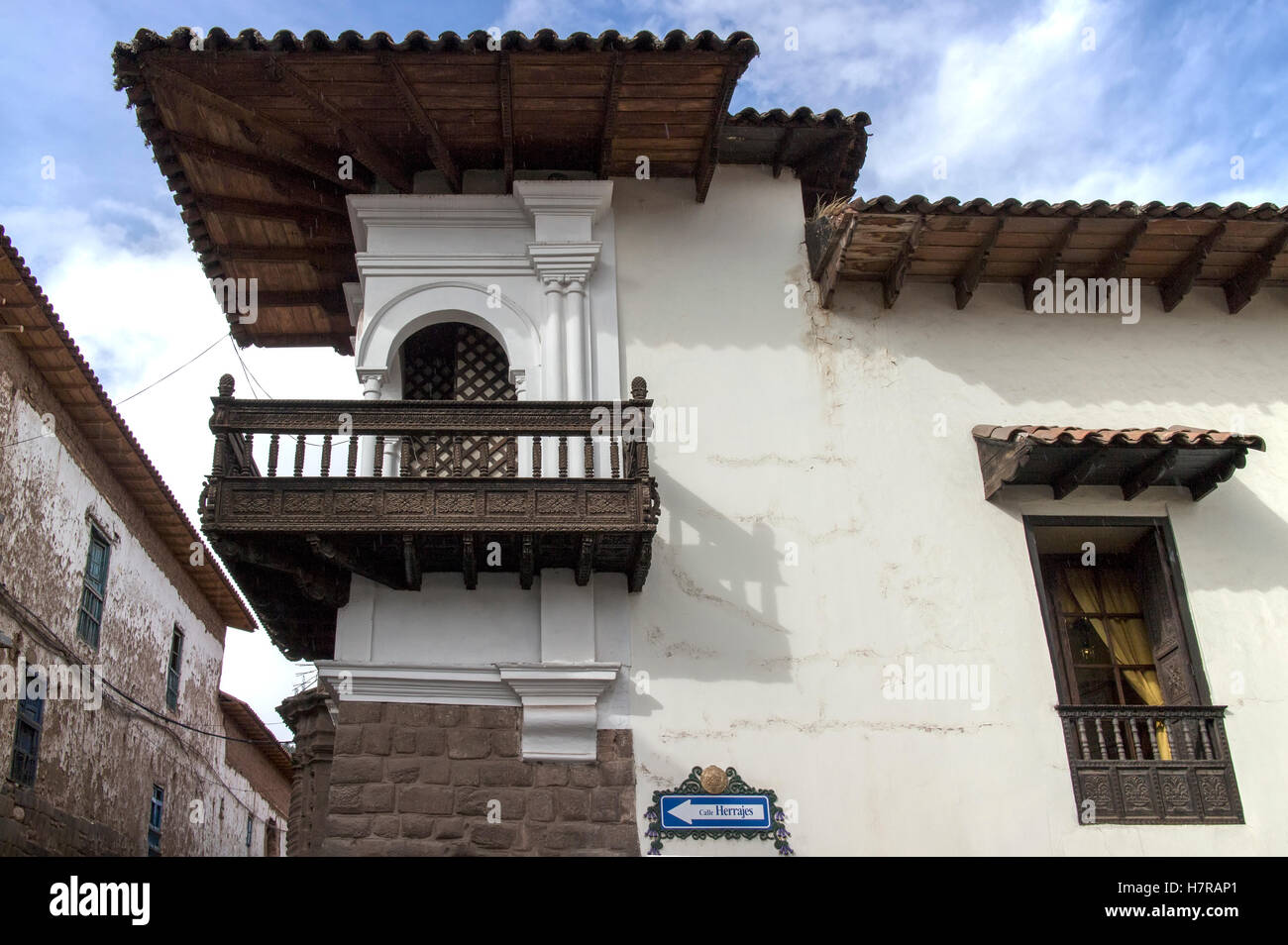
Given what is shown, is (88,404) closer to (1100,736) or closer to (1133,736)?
(1100,736)

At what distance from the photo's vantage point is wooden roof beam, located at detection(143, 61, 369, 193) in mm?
8266

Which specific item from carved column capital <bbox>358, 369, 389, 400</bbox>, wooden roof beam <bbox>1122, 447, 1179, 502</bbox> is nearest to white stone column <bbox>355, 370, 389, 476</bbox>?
carved column capital <bbox>358, 369, 389, 400</bbox>

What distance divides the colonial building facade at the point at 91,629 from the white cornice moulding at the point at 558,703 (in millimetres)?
5798

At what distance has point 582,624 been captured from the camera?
301 inches

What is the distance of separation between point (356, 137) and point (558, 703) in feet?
13.7

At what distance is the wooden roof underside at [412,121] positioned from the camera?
319 inches

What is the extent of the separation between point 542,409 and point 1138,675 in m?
4.42

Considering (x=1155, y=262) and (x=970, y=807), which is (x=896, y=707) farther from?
(x=1155, y=262)

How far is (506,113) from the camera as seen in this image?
855cm

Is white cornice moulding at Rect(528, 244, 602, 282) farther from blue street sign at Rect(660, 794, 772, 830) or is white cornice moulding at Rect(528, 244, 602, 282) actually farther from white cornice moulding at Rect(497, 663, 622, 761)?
blue street sign at Rect(660, 794, 772, 830)

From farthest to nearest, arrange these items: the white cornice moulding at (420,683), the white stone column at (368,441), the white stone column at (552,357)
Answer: the white stone column at (552,357) → the white stone column at (368,441) → the white cornice moulding at (420,683)

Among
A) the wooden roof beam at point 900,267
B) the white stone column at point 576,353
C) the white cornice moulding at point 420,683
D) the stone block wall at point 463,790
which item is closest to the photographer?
the stone block wall at point 463,790

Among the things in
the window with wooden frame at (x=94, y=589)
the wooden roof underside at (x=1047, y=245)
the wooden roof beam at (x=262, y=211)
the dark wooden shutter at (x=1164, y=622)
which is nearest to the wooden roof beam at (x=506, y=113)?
the wooden roof beam at (x=262, y=211)

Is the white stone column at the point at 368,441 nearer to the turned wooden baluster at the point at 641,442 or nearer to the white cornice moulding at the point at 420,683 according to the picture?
the white cornice moulding at the point at 420,683
